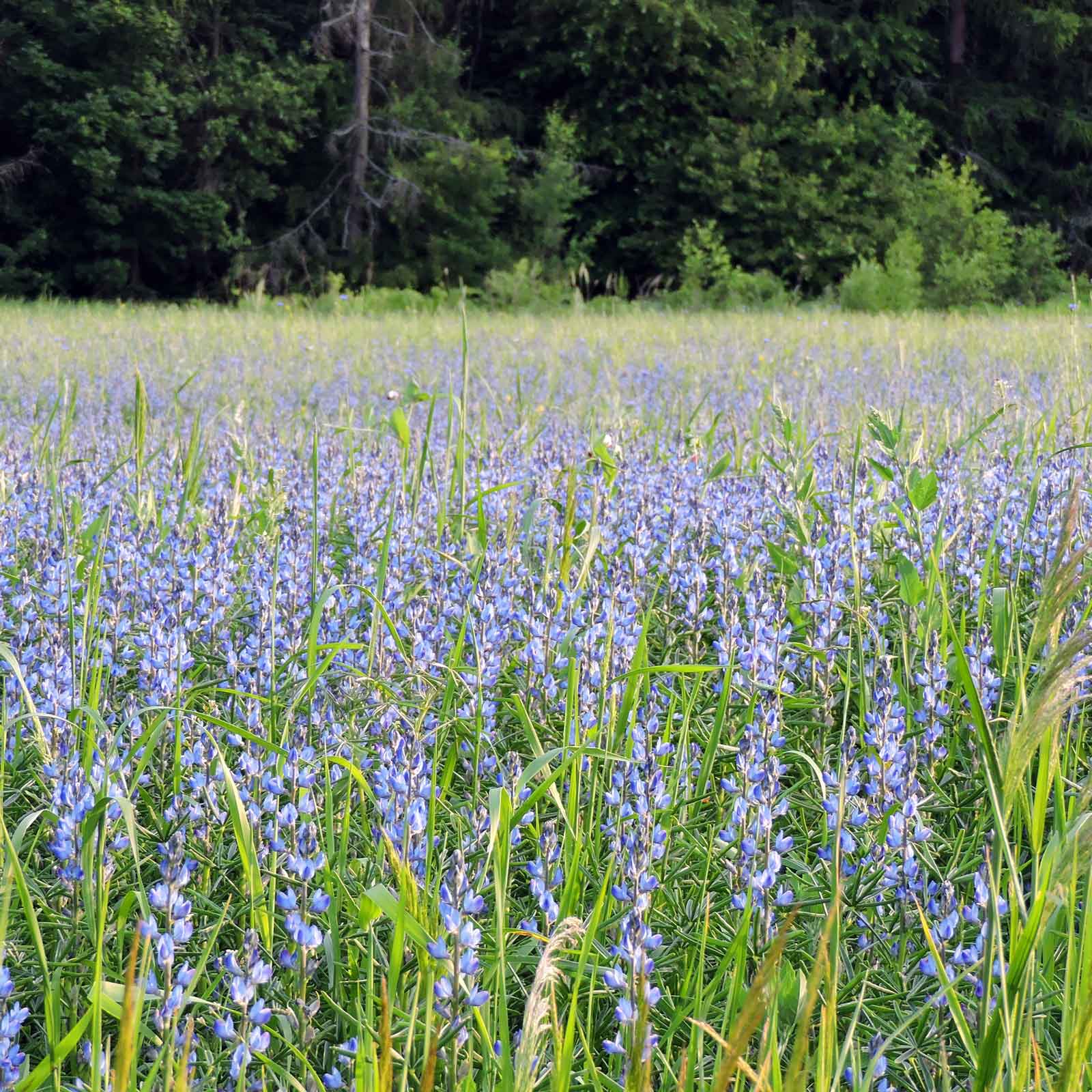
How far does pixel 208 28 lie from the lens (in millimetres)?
23312

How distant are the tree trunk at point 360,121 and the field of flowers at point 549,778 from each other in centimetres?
1837

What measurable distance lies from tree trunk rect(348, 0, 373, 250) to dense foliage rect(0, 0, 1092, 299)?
6 cm

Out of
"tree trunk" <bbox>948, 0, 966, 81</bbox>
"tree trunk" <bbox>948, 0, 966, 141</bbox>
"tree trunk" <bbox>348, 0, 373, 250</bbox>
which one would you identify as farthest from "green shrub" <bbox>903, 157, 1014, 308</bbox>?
"tree trunk" <bbox>348, 0, 373, 250</bbox>

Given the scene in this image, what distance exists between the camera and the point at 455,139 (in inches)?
804

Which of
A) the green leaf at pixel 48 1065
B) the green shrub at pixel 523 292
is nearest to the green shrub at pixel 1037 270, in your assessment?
the green shrub at pixel 523 292

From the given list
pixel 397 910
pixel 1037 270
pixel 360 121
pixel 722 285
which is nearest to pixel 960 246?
pixel 1037 270

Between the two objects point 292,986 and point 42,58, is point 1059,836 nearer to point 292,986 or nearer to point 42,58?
point 292,986

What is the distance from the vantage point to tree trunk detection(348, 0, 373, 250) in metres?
20.0

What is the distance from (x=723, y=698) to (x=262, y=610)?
28.4 inches

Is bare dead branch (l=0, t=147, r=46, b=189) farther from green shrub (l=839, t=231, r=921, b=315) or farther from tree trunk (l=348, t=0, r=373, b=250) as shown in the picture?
green shrub (l=839, t=231, r=921, b=315)

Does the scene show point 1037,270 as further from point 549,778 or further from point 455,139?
point 549,778

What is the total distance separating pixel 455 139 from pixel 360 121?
161cm

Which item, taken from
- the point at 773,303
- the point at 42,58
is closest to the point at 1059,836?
the point at 773,303

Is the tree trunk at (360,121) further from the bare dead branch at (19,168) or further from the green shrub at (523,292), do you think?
the bare dead branch at (19,168)
